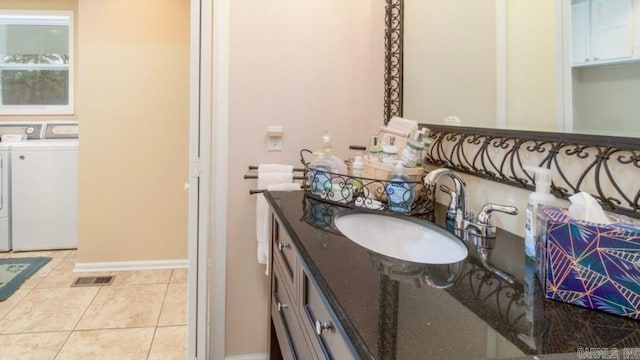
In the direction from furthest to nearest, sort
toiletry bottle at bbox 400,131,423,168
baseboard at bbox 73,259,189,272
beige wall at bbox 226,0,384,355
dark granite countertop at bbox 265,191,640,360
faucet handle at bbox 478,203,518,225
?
baseboard at bbox 73,259,189,272, beige wall at bbox 226,0,384,355, toiletry bottle at bbox 400,131,423,168, faucet handle at bbox 478,203,518,225, dark granite countertop at bbox 265,191,640,360

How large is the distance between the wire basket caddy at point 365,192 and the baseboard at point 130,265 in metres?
2.09

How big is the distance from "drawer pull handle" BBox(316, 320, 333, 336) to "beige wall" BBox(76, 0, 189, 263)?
103 inches

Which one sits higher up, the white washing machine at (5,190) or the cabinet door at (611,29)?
the cabinet door at (611,29)

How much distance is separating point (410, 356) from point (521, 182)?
687 millimetres

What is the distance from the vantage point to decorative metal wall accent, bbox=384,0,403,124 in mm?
1712

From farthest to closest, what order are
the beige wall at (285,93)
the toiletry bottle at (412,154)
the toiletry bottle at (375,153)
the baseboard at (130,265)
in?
the baseboard at (130,265) < the beige wall at (285,93) < the toiletry bottle at (375,153) < the toiletry bottle at (412,154)

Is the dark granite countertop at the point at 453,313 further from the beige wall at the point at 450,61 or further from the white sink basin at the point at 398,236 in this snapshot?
the beige wall at the point at 450,61

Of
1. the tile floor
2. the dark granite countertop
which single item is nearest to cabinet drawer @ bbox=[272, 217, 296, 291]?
the dark granite countertop

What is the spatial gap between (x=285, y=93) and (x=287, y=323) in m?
1.09

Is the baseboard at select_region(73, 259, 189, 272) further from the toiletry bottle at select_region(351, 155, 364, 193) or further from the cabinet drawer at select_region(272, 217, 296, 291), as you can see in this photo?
the toiletry bottle at select_region(351, 155, 364, 193)

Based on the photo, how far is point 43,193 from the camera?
11.0 feet

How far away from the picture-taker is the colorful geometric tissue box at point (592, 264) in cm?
55

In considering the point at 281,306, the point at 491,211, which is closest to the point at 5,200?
the point at 281,306

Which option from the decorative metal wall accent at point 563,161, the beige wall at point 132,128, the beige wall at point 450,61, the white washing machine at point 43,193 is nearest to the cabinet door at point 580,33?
the decorative metal wall accent at point 563,161
